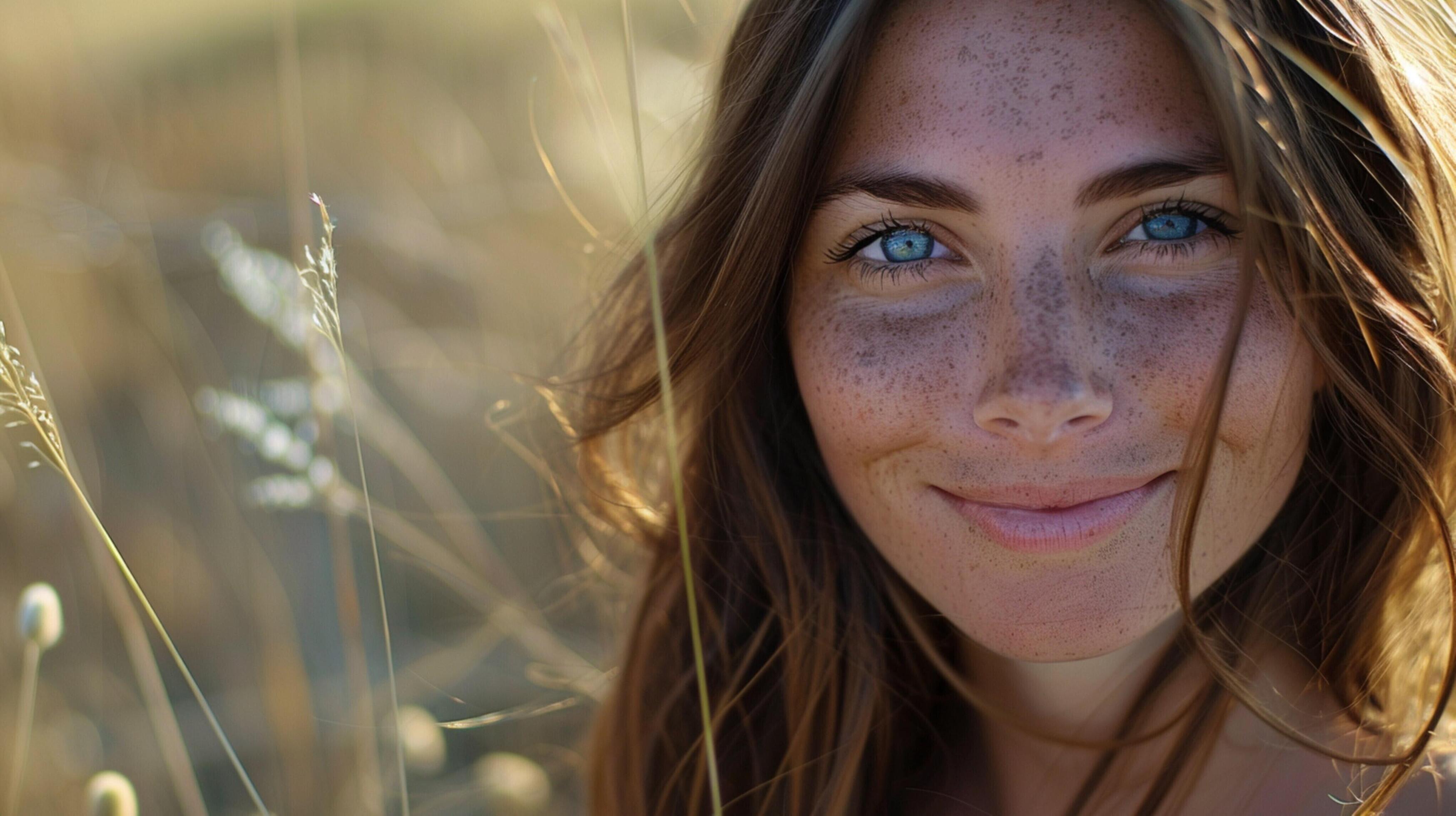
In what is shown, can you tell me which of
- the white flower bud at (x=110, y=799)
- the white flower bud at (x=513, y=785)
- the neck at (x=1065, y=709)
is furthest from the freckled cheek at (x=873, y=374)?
the white flower bud at (x=513, y=785)

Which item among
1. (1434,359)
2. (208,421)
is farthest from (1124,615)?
(208,421)

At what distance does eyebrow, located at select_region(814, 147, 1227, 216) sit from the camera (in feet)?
3.38

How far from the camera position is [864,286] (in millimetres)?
1216

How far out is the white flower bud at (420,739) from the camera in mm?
1821

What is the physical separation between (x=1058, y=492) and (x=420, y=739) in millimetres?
1270

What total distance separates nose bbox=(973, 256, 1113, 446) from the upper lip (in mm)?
62

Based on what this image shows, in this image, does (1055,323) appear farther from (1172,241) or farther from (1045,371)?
(1172,241)

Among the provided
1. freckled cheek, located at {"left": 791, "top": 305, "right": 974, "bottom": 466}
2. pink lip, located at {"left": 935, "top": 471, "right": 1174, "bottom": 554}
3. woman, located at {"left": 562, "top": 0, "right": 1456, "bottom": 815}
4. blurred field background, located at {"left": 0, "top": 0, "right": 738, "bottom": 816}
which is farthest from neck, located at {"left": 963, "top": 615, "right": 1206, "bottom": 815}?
blurred field background, located at {"left": 0, "top": 0, "right": 738, "bottom": 816}

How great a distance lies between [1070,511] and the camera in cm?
109

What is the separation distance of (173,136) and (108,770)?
201cm

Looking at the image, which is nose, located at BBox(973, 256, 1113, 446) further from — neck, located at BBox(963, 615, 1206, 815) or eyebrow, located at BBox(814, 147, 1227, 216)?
neck, located at BBox(963, 615, 1206, 815)

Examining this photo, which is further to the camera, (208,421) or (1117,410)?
(208,421)

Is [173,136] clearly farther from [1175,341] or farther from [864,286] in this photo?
[1175,341]

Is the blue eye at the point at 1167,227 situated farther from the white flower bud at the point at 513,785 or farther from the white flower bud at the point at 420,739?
the white flower bud at the point at 513,785
